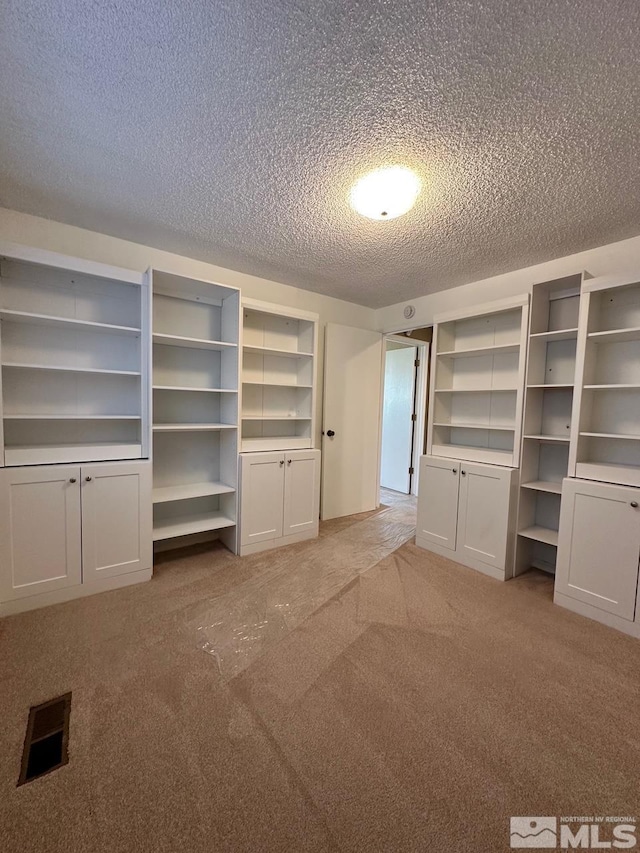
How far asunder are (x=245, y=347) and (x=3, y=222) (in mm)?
1719

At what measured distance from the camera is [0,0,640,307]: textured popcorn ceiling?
112 cm

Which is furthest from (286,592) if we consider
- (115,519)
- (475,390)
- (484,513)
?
(475,390)

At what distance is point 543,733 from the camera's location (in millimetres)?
1430

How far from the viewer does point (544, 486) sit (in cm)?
271

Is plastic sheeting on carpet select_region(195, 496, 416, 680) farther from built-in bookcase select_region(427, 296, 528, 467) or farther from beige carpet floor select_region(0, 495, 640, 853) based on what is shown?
built-in bookcase select_region(427, 296, 528, 467)

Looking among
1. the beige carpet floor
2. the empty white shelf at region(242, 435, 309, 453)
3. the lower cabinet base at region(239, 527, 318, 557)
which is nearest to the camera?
the beige carpet floor

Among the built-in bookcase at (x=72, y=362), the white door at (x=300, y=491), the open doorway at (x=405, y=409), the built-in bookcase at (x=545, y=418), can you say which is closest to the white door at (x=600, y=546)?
the built-in bookcase at (x=545, y=418)

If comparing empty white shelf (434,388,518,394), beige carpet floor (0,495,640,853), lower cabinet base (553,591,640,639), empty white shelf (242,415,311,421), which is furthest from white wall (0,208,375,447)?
lower cabinet base (553,591,640,639)

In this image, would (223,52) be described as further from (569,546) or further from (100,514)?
(569,546)

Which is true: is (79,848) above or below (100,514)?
below

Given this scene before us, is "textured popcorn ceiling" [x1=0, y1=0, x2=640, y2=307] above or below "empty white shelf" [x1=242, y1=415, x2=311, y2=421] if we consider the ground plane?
above

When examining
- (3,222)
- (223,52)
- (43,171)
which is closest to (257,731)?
(223,52)

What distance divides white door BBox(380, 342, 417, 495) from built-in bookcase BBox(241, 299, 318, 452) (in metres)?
1.94

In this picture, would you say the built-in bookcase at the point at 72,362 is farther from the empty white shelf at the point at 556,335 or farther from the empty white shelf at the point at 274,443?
the empty white shelf at the point at 556,335
